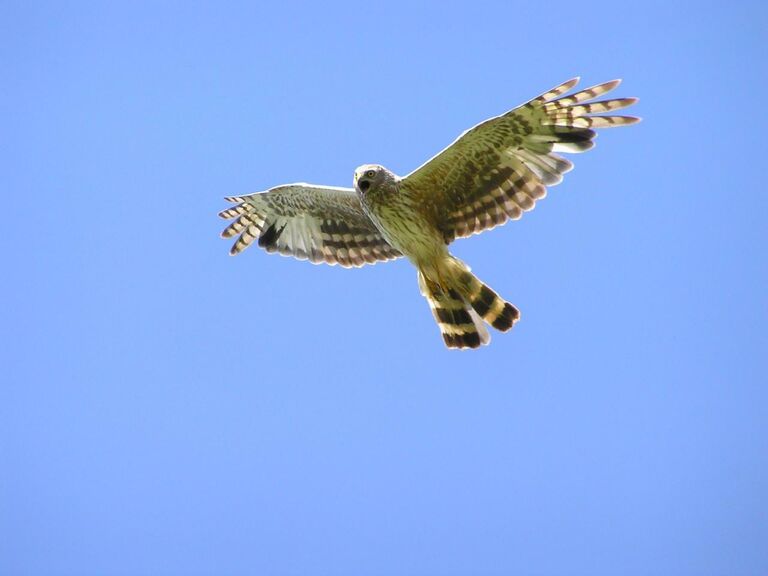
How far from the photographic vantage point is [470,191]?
27.5ft

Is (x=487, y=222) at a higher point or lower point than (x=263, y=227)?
lower

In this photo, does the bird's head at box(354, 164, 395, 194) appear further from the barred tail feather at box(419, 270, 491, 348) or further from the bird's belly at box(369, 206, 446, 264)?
the barred tail feather at box(419, 270, 491, 348)

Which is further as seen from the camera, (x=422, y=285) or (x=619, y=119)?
(x=422, y=285)

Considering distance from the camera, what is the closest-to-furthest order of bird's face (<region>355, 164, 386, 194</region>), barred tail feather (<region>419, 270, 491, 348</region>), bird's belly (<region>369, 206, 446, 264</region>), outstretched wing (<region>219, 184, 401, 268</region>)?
1. bird's face (<region>355, 164, 386, 194</region>)
2. bird's belly (<region>369, 206, 446, 264</region>)
3. barred tail feather (<region>419, 270, 491, 348</region>)
4. outstretched wing (<region>219, 184, 401, 268</region>)

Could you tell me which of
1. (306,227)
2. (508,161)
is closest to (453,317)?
(508,161)

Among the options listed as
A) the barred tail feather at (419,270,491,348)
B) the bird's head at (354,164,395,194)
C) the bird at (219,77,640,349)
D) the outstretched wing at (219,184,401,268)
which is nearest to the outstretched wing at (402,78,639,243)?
the bird at (219,77,640,349)

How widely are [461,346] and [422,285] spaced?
0.64 meters

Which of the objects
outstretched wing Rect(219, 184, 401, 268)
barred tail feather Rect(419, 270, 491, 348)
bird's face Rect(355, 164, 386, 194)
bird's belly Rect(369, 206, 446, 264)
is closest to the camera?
bird's face Rect(355, 164, 386, 194)

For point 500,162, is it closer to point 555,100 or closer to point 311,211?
point 555,100

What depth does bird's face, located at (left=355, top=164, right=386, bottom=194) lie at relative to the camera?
8125mm

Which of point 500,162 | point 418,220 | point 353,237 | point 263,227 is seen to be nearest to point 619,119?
point 500,162

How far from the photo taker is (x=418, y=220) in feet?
27.6

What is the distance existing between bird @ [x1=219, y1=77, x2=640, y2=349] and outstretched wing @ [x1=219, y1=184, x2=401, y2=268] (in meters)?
0.05

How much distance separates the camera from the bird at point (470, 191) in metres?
7.81
